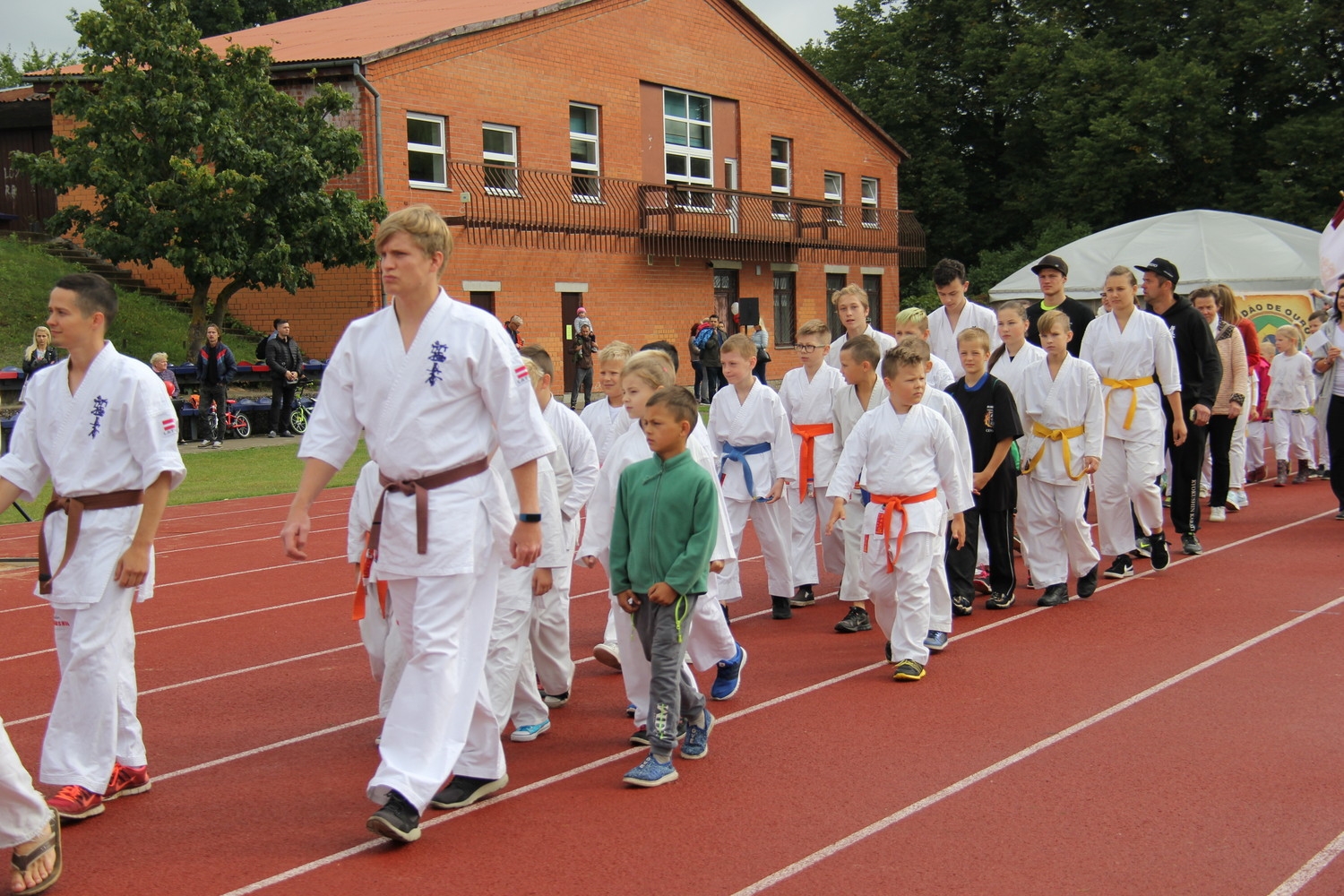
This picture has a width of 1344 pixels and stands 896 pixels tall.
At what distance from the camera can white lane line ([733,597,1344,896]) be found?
4344 mm

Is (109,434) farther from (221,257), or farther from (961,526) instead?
(221,257)

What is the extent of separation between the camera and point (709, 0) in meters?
34.8

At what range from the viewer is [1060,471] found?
8.95 metres

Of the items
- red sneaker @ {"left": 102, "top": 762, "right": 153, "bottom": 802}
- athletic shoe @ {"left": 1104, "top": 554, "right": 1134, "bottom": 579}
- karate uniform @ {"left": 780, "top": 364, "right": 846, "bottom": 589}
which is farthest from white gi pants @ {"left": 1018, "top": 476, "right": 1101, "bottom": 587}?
red sneaker @ {"left": 102, "top": 762, "right": 153, "bottom": 802}

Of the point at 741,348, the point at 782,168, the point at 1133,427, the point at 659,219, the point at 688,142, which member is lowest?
the point at 1133,427

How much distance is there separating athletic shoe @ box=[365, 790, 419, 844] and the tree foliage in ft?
133

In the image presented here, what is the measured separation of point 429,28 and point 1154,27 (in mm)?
27058

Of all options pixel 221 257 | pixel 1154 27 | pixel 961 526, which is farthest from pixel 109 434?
pixel 1154 27

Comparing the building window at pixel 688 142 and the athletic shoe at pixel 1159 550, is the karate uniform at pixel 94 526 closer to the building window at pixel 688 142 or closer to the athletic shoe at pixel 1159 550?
the athletic shoe at pixel 1159 550

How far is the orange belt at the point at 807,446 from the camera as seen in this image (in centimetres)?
900

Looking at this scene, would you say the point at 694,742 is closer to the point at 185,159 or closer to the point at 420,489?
the point at 420,489

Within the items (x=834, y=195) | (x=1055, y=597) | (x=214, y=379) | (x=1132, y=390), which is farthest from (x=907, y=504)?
(x=834, y=195)

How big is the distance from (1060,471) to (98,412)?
617cm

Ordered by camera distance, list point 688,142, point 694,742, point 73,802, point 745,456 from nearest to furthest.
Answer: point 73,802 → point 694,742 → point 745,456 → point 688,142
